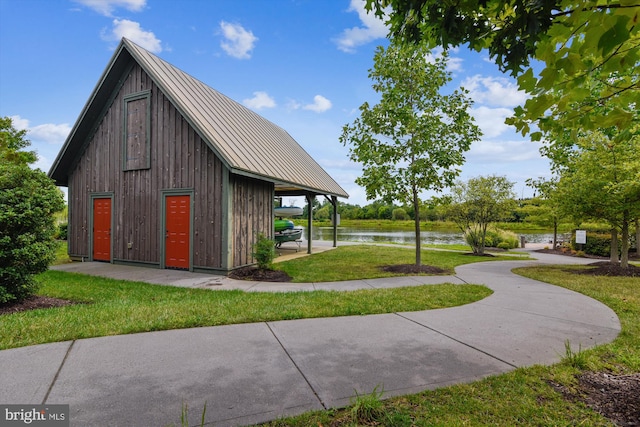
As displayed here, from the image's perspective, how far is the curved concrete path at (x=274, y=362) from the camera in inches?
99.9

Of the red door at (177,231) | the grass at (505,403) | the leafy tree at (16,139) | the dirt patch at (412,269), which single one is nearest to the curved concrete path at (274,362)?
the grass at (505,403)

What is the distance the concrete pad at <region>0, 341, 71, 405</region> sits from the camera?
261cm

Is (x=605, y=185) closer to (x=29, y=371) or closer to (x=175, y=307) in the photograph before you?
(x=175, y=307)

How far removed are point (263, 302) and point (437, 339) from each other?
309 cm

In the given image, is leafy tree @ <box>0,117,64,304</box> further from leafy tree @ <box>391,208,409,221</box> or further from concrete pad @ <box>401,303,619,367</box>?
leafy tree @ <box>391,208,409,221</box>

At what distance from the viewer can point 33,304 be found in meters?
5.58

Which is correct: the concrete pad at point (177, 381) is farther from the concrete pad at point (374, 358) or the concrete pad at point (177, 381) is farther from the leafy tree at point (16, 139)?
the leafy tree at point (16, 139)

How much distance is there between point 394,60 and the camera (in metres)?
9.51

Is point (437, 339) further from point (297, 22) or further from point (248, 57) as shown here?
point (248, 57)

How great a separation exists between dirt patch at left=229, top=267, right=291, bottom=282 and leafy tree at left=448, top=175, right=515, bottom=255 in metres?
11.2

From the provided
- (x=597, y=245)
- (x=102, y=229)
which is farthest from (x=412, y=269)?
(x=597, y=245)

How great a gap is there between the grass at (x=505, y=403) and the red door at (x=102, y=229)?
11.8 m

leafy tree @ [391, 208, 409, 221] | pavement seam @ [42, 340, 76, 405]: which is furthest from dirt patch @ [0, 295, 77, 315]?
leafy tree @ [391, 208, 409, 221]

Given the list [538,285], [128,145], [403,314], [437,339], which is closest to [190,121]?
[128,145]
